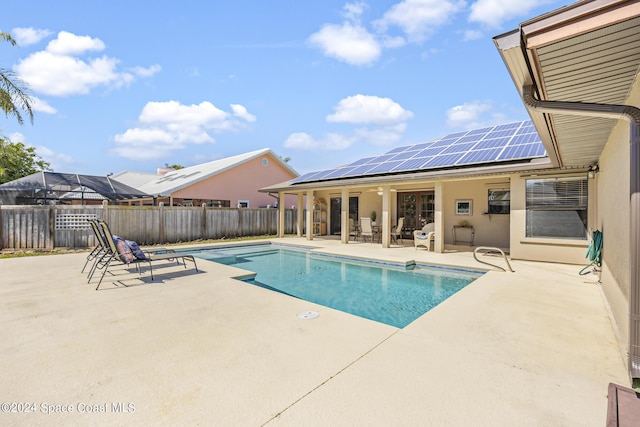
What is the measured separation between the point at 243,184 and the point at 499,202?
664 inches

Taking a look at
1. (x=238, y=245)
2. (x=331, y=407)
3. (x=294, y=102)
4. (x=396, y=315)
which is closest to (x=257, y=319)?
(x=331, y=407)

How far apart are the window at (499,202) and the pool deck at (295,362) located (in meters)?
7.36

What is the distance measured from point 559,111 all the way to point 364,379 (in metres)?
3.30

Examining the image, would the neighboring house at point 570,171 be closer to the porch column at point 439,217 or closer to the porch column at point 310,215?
the porch column at point 439,217

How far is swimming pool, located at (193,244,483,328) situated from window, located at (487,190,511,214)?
525 centimetres

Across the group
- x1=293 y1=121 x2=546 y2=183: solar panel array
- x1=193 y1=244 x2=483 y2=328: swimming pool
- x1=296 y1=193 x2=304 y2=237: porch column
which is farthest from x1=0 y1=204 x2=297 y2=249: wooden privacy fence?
x1=293 y1=121 x2=546 y2=183: solar panel array

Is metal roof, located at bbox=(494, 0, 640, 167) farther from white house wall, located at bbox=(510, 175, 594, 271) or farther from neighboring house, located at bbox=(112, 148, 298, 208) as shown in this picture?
neighboring house, located at bbox=(112, 148, 298, 208)

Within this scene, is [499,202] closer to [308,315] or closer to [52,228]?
[308,315]

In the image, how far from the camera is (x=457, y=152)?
1227 centimetres

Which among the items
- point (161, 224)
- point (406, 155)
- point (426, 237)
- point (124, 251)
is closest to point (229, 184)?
point (161, 224)

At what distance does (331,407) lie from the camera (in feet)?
7.28

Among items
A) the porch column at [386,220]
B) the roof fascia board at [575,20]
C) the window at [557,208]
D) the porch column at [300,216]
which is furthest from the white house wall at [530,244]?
the porch column at [300,216]

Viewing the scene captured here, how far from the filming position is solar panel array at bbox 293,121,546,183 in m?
10.2

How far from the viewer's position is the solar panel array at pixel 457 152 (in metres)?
10.2
